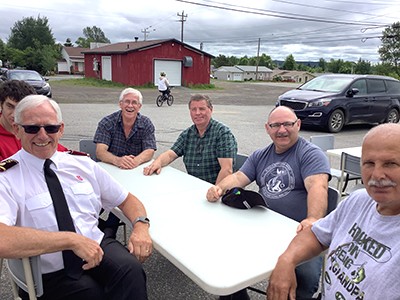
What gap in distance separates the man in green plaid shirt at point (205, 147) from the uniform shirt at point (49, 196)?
2.94 ft

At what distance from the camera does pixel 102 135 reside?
11.2 ft

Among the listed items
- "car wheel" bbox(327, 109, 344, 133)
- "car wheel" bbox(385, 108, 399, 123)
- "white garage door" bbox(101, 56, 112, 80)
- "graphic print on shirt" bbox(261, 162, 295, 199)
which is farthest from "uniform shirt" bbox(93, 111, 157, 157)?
"white garage door" bbox(101, 56, 112, 80)

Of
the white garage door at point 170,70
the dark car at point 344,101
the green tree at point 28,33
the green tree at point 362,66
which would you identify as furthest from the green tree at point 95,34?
the dark car at point 344,101

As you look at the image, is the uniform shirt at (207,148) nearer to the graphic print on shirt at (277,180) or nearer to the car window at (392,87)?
the graphic print on shirt at (277,180)

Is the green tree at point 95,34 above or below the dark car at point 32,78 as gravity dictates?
above

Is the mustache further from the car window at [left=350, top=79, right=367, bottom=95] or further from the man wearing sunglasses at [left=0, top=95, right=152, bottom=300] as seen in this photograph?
the car window at [left=350, top=79, right=367, bottom=95]

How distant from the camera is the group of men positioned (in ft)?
4.64

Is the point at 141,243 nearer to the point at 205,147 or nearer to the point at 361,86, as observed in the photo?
the point at 205,147

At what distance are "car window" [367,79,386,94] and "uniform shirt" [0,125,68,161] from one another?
9967 mm

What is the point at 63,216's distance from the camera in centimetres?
181

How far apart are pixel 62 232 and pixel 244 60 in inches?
4287

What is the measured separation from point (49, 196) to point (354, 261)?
149 centimetres

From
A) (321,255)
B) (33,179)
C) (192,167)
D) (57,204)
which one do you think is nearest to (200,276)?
(321,255)

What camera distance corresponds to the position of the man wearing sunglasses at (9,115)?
2518 millimetres
